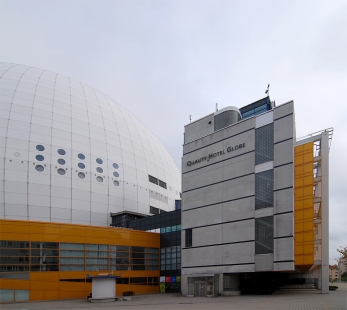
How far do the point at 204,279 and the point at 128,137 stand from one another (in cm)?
2502

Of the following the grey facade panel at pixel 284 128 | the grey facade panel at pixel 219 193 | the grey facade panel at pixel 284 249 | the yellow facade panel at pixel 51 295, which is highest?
the grey facade panel at pixel 284 128

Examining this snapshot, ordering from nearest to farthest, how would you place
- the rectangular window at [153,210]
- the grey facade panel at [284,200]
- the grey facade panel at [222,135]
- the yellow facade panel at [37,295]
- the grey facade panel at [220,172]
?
1. the grey facade panel at [284,200]
2. the yellow facade panel at [37,295]
3. the grey facade panel at [220,172]
4. the grey facade panel at [222,135]
5. the rectangular window at [153,210]

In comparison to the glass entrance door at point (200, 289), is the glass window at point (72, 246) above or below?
above

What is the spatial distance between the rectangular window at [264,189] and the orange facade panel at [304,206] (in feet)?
7.56

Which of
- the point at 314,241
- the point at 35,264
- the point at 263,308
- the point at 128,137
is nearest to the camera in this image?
the point at 263,308

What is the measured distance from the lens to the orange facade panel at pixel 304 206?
3272cm

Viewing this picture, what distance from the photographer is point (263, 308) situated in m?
23.8

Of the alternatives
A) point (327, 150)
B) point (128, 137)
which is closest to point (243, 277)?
point (327, 150)

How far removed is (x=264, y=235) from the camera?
116 ft

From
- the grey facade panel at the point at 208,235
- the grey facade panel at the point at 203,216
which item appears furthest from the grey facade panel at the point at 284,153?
the grey facade panel at the point at 208,235

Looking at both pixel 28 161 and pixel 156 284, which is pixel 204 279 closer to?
pixel 156 284

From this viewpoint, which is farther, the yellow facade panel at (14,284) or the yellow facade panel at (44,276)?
the yellow facade panel at (44,276)

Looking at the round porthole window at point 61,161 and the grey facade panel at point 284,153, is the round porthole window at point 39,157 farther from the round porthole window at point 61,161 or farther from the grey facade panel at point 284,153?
the grey facade panel at point 284,153

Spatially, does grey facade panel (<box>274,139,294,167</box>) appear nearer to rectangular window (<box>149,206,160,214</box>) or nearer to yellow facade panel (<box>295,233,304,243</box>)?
yellow facade panel (<box>295,233,304,243</box>)
